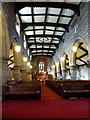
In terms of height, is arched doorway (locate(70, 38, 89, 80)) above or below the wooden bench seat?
above

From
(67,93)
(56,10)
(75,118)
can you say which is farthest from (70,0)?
(75,118)

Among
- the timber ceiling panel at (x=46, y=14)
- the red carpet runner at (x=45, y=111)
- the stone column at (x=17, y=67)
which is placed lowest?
the red carpet runner at (x=45, y=111)

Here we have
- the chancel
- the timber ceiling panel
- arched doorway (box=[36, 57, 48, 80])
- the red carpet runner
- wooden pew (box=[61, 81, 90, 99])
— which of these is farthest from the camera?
arched doorway (box=[36, 57, 48, 80])

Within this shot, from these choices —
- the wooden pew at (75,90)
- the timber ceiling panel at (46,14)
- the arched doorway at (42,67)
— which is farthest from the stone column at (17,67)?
the arched doorway at (42,67)

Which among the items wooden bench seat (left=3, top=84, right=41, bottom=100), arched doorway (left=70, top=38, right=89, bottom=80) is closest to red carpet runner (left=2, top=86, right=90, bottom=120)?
wooden bench seat (left=3, top=84, right=41, bottom=100)

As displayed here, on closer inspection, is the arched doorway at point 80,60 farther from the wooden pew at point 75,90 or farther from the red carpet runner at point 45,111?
the red carpet runner at point 45,111

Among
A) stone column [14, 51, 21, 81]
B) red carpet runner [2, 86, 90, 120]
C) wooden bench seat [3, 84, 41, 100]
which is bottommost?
red carpet runner [2, 86, 90, 120]

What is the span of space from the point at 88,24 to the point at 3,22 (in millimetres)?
5712

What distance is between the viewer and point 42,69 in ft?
129

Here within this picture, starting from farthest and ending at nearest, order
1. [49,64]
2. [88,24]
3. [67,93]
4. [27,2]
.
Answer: [49,64]
[27,2]
[88,24]
[67,93]

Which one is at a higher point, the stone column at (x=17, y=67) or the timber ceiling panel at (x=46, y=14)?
the timber ceiling panel at (x=46, y=14)

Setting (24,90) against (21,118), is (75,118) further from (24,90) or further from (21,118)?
(24,90)

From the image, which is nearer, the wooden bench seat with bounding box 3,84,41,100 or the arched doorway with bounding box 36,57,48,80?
the wooden bench seat with bounding box 3,84,41,100

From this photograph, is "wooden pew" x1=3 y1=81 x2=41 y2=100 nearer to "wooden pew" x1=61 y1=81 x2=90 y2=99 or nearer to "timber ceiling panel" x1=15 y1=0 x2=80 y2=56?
"wooden pew" x1=61 y1=81 x2=90 y2=99
